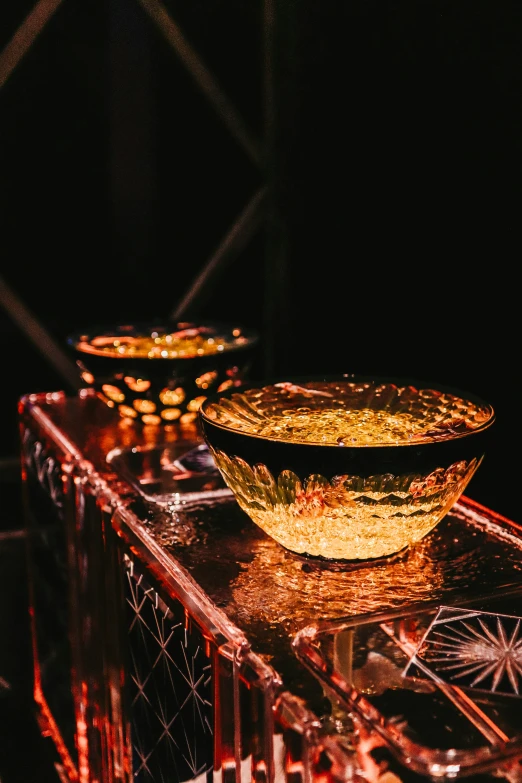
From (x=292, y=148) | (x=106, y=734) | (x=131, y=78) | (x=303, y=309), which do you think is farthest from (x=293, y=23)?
(x=106, y=734)

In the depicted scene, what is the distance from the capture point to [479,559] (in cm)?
85

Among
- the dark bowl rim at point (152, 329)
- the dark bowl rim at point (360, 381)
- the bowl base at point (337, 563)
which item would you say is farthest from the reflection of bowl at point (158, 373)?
the bowl base at point (337, 563)

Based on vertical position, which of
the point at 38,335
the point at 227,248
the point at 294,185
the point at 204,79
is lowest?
the point at 38,335

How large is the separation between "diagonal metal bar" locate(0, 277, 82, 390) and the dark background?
0.6 inches

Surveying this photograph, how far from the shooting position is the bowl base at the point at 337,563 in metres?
0.82

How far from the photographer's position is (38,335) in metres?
1.65

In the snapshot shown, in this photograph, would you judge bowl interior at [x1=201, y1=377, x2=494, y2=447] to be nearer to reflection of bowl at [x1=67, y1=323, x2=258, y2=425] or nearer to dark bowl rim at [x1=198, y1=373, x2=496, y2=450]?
dark bowl rim at [x1=198, y1=373, x2=496, y2=450]

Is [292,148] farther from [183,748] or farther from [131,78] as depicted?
[183,748]

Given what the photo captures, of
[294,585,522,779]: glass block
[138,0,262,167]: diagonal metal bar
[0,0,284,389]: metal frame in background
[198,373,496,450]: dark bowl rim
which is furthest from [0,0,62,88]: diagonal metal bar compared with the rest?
[294,585,522,779]: glass block

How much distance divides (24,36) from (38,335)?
0.52 metres

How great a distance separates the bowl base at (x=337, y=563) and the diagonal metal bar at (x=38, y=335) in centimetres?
95

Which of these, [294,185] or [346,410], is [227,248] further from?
[346,410]

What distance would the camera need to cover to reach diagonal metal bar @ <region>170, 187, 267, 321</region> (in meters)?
1.74

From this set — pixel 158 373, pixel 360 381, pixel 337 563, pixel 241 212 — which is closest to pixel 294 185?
pixel 241 212
